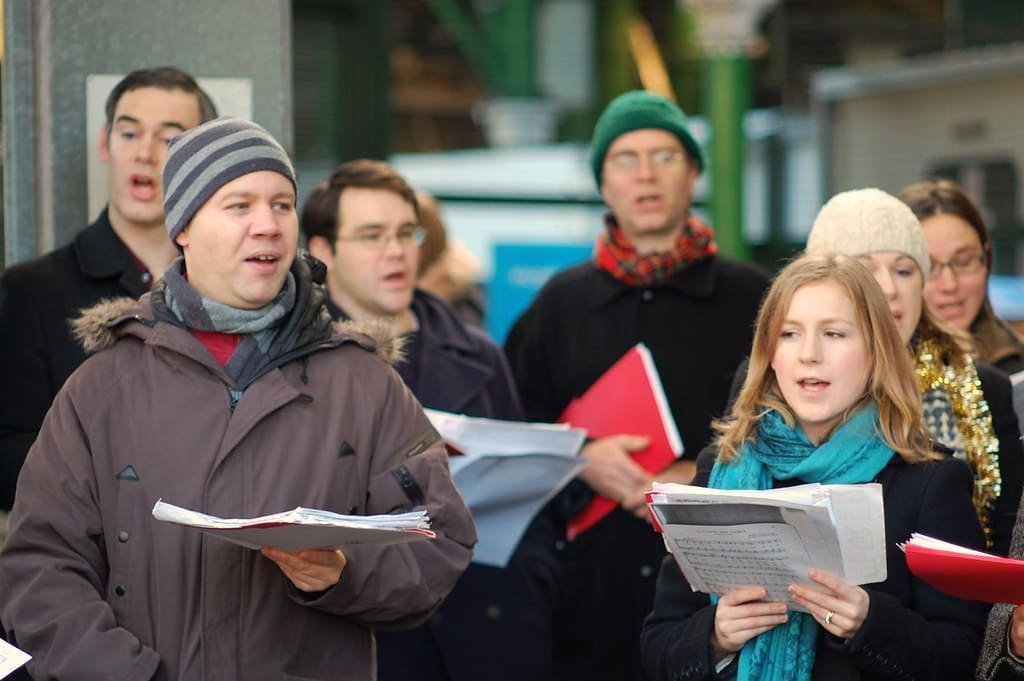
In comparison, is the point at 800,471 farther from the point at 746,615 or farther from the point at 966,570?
the point at 966,570

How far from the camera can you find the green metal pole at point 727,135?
10.3 m

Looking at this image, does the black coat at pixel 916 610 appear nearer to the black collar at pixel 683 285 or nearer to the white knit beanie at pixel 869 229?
the white knit beanie at pixel 869 229

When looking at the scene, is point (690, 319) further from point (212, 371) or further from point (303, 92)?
point (303, 92)

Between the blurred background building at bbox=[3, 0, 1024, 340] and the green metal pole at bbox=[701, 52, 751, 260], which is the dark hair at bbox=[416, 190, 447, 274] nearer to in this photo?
the blurred background building at bbox=[3, 0, 1024, 340]

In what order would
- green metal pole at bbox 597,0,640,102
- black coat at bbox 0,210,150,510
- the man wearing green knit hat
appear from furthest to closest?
green metal pole at bbox 597,0,640,102 → the man wearing green knit hat → black coat at bbox 0,210,150,510

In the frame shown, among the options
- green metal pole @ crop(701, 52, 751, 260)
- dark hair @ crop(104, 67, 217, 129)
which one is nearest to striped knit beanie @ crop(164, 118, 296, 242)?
dark hair @ crop(104, 67, 217, 129)

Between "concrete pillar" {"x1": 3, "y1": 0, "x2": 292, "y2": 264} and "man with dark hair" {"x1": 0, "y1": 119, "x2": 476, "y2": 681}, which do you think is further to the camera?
"concrete pillar" {"x1": 3, "y1": 0, "x2": 292, "y2": 264}

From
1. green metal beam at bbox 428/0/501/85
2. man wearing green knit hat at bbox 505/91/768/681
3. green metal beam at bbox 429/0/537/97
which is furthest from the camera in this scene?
green metal beam at bbox 429/0/537/97

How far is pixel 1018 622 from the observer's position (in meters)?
3.37

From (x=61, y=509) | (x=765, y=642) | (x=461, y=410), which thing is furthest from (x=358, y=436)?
(x=461, y=410)

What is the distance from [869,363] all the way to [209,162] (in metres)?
1.49

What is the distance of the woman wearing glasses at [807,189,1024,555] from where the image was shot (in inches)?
151

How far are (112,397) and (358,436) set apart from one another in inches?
20.5

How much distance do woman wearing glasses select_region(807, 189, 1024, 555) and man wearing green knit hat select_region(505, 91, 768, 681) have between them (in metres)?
0.82
